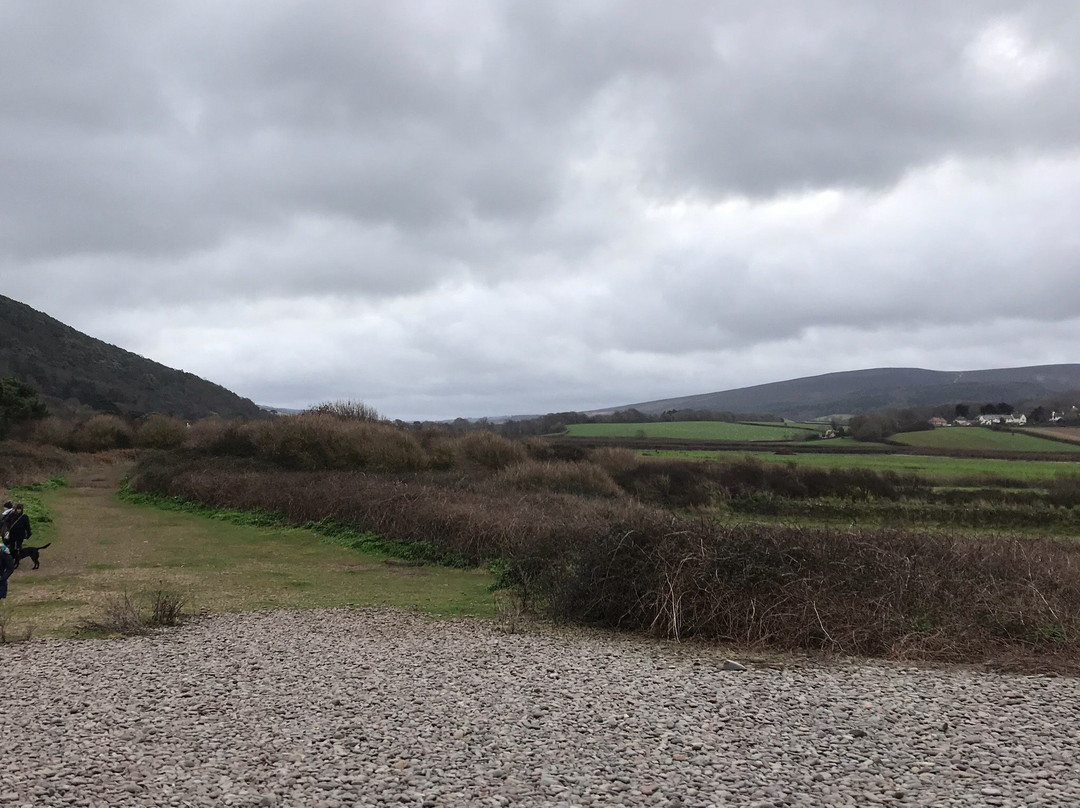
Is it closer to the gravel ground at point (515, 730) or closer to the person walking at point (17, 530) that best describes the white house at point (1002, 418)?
the gravel ground at point (515, 730)

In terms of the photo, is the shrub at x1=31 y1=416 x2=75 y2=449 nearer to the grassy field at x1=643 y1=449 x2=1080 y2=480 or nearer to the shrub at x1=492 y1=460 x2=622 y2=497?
the shrub at x1=492 y1=460 x2=622 y2=497

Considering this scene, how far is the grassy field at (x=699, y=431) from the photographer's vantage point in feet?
244

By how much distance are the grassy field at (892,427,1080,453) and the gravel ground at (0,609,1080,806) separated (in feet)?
203

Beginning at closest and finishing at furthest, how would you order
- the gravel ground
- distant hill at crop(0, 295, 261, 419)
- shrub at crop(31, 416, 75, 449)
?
the gravel ground < shrub at crop(31, 416, 75, 449) < distant hill at crop(0, 295, 261, 419)

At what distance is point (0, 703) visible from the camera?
7059mm

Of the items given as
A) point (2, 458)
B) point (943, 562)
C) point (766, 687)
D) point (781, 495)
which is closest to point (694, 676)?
point (766, 687)

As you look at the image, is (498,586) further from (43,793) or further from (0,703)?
(43,793)

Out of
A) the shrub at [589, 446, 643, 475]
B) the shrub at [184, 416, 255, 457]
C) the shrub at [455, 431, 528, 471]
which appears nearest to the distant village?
the shrub at [589, 446, 643, 475]

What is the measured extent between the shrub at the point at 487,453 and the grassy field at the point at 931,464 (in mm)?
16466

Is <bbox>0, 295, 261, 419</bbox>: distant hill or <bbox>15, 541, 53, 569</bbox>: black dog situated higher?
<bbox>0, 295, 261, 419</bbox>: distant hill

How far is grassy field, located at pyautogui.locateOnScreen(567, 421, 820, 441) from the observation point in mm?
74375

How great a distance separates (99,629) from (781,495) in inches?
1428

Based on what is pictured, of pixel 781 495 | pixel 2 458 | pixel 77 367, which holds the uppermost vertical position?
pixel 77 367

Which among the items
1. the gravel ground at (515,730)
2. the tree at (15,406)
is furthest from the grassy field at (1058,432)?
the tree at (15,406)
